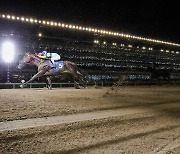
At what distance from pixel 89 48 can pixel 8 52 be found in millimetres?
11681

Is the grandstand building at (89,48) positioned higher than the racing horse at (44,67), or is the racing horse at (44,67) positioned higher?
the grandstand building at (89,48)

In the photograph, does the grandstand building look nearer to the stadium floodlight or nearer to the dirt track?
the stadium floodlight

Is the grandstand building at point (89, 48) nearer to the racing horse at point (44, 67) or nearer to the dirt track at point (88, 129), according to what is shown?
the racing horse at point (44, 67)

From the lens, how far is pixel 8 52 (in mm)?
25141

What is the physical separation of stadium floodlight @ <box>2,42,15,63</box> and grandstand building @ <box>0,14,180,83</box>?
1.59ft

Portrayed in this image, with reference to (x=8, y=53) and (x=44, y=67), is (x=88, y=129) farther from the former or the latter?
(x=8, y=53)

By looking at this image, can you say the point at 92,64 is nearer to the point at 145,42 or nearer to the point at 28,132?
the point at 145,42

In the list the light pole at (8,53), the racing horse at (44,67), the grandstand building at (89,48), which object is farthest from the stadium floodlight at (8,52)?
the racing horse at (44,67)

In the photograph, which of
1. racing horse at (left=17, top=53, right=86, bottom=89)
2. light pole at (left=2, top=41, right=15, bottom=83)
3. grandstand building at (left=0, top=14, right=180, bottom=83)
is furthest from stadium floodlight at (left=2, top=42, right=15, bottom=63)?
racing horse at (left=17, top=53, right=86, bottom=89)

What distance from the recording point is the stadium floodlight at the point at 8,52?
81.4 ft

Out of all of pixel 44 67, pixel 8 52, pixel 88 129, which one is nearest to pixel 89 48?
pixel 8 52

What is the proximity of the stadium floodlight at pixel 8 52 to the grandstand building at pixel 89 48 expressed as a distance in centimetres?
48

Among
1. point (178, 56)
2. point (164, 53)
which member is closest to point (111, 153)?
point (164, 53)

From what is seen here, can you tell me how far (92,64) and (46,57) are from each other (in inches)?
520
